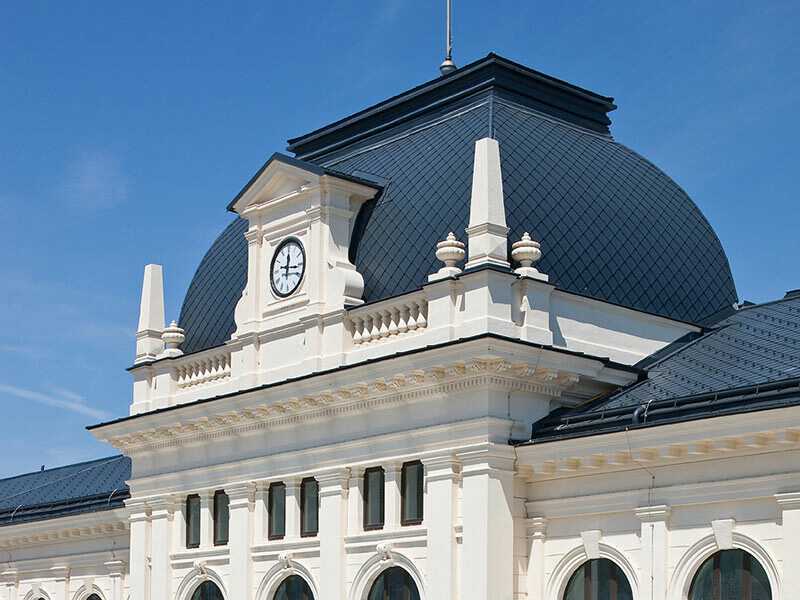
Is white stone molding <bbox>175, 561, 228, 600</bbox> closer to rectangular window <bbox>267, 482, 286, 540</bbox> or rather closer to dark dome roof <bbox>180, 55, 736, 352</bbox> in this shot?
rectangular window <bbox>267, 482, 286, 540</bbox>

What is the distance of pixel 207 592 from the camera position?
35.1 m

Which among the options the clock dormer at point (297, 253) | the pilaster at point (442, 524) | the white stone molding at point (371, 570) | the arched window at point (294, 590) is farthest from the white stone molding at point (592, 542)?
the clock dormer at point (297, 253)

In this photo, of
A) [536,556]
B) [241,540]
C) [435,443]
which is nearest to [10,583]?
[241,540]

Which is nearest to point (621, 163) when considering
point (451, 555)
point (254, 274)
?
point (254, 274)

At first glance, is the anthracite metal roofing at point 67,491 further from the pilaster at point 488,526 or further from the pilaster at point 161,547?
the pilaster at point 488,526

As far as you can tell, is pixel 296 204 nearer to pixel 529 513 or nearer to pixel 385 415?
pixel 385 415

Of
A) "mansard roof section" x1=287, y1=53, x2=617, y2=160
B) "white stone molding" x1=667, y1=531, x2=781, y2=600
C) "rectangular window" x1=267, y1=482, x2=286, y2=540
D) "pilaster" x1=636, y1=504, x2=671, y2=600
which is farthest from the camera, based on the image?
"mansard roof section" x1=287, y1=53, x2=617, y2=160

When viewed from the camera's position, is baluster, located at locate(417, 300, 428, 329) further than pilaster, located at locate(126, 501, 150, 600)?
No

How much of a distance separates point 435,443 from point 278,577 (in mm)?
5804

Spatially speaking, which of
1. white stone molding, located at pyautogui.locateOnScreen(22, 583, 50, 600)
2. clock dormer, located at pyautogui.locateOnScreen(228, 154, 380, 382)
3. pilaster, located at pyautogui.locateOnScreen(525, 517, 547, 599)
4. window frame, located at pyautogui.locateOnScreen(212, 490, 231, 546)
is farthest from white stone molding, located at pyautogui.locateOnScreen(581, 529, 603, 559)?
white stone molding, located at pyautogui.locateOnScreen(22, 583, 50, 600)

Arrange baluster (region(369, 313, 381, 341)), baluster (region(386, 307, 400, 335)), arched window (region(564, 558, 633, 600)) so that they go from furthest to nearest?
baluster (region(369, 313, 381, 341)) → baluster (region(386, 307, 400, 335)) → arched window (region(564, 558, 633, 600))

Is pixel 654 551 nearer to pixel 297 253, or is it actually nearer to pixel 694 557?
pixel 694 557

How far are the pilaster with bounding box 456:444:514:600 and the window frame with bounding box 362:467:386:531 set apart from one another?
8.60ft

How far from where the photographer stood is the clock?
33.7 meters
